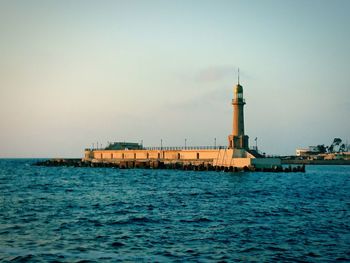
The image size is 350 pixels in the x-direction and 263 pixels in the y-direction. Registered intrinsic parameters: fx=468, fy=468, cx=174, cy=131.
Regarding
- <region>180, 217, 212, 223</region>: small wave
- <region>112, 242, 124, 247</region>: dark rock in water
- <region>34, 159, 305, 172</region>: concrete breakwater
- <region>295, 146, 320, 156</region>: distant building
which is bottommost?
<region>112, 242, 124, 247</region>: dark rock in water

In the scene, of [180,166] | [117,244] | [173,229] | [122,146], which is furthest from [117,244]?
[122,146]

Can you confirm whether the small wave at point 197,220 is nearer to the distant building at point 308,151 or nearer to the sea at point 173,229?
the sea at point 173,229

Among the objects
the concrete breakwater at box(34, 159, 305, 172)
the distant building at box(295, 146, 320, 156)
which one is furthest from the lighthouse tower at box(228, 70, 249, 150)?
the distant building at box(295, 146, 320, 156)

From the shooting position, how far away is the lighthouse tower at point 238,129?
83.1 metres

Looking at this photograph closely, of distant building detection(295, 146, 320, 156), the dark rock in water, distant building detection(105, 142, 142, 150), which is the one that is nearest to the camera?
the dark rock in water

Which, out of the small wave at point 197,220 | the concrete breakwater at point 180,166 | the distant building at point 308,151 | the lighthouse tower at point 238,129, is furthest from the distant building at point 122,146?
the small wave at point 197,220

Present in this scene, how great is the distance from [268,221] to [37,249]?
42.9 ft

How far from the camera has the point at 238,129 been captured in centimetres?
8375

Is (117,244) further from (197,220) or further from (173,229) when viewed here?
(197,220)

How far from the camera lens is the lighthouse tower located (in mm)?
83125

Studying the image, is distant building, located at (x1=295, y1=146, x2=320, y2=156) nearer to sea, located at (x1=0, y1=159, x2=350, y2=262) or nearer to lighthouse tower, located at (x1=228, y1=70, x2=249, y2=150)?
lighthouse tower, located at (x1=228, y1=70, x2=249, y2=150)

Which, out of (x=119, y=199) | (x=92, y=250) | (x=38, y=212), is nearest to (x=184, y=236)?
(x=92, y=250)

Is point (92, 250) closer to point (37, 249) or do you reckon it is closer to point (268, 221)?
point (37, 249)

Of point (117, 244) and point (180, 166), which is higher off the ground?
point (180, 166)
